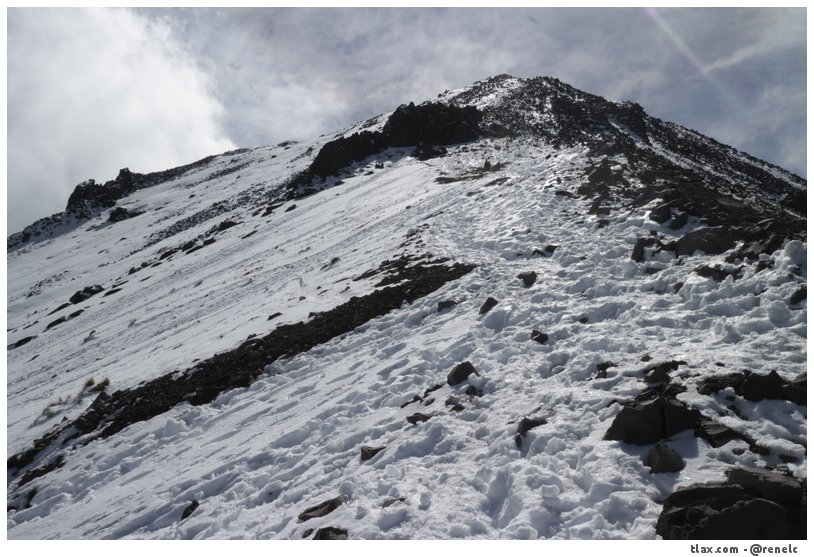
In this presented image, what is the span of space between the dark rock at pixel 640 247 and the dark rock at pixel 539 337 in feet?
12.2

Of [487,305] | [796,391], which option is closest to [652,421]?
[796,391]

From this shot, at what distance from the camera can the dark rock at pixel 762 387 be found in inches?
234

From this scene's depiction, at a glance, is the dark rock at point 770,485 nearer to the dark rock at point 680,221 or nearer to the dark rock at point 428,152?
the dark rock at point 680,221

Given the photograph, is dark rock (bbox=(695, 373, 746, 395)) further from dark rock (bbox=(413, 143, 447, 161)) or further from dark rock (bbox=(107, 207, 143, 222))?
dark rock (bbox=(107, 207, 143, 222))

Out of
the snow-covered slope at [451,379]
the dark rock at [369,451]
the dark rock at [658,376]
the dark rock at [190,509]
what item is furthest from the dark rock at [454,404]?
the dark rock at [190,509]

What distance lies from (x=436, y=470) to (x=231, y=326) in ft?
33.6

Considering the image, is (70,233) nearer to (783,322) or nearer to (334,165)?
(334,165)

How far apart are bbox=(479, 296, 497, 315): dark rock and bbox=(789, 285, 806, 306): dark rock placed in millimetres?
5411

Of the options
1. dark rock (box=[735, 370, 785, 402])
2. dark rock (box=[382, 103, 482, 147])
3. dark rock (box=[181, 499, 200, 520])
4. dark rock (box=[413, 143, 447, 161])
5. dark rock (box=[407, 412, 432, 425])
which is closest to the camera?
dark rock (box=[735, 370, 785, 402])

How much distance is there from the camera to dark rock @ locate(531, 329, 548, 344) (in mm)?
8960

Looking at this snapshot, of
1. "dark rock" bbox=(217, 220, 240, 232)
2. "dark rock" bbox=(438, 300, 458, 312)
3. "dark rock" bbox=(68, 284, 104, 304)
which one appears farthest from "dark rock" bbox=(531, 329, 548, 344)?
"dark rock" bbox=(217, 220, 240, 232)

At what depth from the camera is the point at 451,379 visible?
8.44m

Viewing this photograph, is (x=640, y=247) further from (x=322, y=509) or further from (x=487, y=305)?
(x=322, y=509)

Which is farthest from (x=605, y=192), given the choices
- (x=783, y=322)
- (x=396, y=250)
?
(x=783, y=322)
